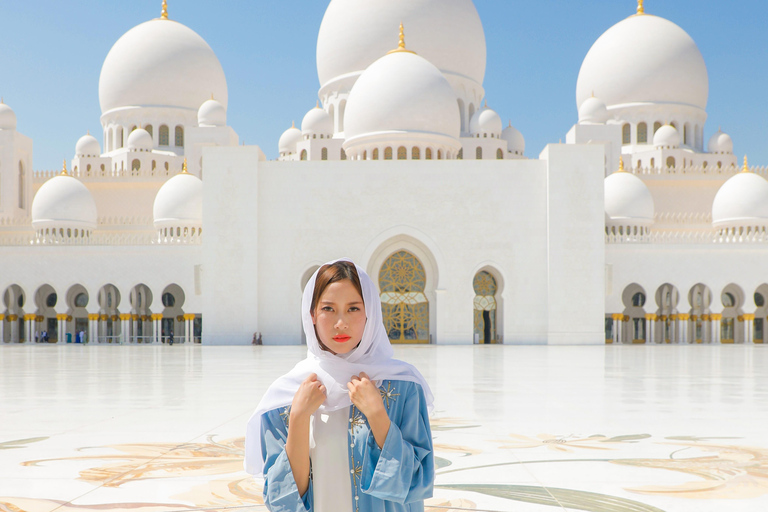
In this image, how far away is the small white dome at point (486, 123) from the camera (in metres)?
23.2

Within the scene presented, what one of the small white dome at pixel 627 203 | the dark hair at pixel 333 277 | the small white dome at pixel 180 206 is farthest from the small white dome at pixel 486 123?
the dark hair at pixel 333 277

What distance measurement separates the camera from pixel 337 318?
1623mm

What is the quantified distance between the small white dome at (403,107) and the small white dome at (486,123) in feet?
9.46

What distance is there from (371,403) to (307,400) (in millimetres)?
127

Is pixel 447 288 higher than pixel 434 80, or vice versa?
pixel 434 80

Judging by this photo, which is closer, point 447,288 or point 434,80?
point 447,288

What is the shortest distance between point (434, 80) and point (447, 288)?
221 inches

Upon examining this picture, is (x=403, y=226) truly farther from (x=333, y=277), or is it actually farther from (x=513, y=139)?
(x=333, y=277)

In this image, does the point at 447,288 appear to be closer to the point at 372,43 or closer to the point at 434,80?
the point at 434,80

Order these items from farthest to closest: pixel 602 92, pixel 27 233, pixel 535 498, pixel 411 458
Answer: pixel 602 92 < pixel 27 233 < pixel 535 498 < pixel 411 458

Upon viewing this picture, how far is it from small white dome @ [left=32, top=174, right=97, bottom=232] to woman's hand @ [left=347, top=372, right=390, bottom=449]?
21260mm

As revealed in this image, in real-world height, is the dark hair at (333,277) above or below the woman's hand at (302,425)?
above

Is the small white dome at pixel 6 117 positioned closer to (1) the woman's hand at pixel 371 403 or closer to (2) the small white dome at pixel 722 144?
(2) the small white dome at pixel 722 144

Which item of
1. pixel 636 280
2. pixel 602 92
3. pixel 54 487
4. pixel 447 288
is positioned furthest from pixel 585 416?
pixel 602 92
